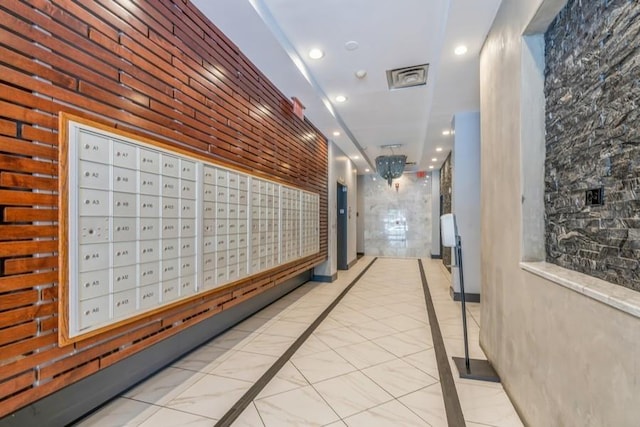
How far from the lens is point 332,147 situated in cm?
642

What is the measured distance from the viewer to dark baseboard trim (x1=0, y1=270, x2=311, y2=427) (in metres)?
1.59

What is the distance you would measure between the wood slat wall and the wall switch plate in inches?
100

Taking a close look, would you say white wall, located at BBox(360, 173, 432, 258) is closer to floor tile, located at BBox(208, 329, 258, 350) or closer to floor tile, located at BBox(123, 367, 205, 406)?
floor tile, located at BBox(208, 329, 258, 350)

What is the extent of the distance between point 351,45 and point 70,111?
98.2 inches

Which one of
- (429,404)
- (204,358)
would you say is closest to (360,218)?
(204,358)

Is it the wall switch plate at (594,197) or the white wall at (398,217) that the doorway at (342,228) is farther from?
the wall switch plate at (594,197)

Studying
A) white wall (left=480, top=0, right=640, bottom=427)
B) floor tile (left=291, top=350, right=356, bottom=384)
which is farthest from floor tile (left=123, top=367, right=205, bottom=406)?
white wall (left=480, top=0, right=640, bottom=427)

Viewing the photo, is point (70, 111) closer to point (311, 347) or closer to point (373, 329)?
point (311, 347)

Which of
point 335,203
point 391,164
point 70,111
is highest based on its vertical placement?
point 391,164

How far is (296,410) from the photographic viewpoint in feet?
6.44

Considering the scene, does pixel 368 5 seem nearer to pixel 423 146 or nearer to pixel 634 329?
pixel 634 329

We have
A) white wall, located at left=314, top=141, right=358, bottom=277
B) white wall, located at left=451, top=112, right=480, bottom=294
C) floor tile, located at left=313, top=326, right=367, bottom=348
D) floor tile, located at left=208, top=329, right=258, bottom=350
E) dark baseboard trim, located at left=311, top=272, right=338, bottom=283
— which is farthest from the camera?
white wall, located at left=314, top=141, right=358, bottom=277

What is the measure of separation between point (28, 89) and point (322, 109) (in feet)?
11.5

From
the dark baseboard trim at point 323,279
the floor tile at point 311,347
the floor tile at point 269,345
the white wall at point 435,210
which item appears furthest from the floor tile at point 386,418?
the white wall at point 435,210
